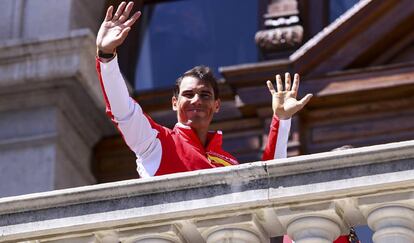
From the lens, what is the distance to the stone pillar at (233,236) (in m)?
6.96

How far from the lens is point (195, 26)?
14.0 metres

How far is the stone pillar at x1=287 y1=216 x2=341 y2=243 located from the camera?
6.90 meters

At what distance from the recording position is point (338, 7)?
13.6 m

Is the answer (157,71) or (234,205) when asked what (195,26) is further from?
(234,205)

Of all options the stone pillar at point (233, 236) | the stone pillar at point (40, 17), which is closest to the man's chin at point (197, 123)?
the stone pillar at point (233, 236)

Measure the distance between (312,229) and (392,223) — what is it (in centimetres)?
32

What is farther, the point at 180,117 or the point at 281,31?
the point at 281,31

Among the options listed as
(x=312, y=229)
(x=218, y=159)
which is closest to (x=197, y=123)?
(x=218, y=159)

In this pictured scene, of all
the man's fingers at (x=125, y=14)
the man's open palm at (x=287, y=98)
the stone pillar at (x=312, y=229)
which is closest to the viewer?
the stone pillar at (x=312, y=229)

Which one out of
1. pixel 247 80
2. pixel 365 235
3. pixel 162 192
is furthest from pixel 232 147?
pixel 162 192

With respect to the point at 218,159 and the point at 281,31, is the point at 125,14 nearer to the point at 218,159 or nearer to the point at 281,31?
the point at 218,159

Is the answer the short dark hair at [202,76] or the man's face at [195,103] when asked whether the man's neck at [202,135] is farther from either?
the short dark hair at [202,76]

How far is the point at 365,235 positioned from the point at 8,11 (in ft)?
15.9

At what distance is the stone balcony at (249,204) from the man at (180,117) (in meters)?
0.87
